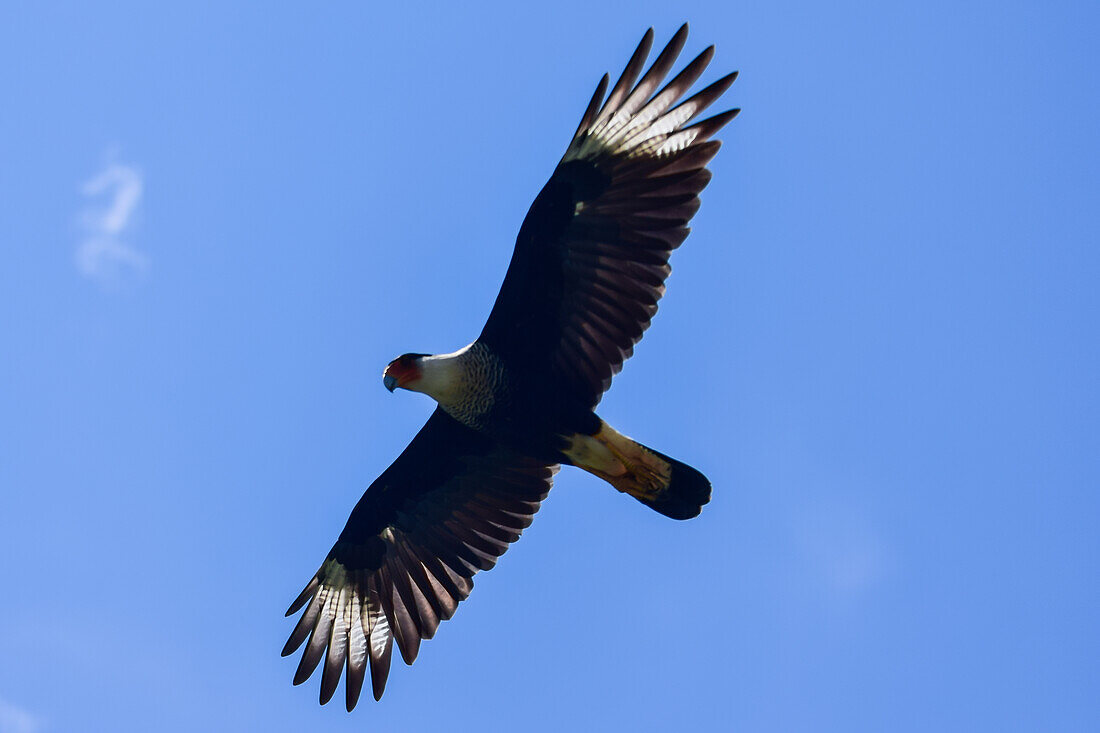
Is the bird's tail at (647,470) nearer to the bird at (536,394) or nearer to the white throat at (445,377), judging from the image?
the bird at (536,394)

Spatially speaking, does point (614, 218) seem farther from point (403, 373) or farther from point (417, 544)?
point (417, 544)

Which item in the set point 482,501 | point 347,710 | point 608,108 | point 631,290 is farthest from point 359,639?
point 608,108

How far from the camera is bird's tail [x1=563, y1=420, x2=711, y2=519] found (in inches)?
322

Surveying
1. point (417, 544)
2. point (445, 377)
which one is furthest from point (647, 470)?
point (417, 544)

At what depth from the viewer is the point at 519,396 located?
324 inches

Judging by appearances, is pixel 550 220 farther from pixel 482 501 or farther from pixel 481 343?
pixel 482 501

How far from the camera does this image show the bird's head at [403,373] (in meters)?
8.30

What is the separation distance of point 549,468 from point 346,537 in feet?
4.61

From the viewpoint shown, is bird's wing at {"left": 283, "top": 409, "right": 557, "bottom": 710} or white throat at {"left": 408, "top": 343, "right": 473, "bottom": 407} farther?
bird's wing at {"left": 283, "top": 409, "right": 557, "bottom": 710}

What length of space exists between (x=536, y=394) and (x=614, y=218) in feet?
3.66

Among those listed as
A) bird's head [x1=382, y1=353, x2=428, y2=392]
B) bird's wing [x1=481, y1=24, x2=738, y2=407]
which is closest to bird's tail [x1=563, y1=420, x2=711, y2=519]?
bird's wing [x1=481, y1=24, x2=738, y2=407]

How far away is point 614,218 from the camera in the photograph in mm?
7938

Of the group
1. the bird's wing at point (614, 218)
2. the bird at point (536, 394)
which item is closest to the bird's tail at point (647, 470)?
the bird at point (536, 394)

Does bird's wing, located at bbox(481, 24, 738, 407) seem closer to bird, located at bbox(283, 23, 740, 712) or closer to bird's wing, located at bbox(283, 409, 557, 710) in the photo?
bird, located at bbox(283, 23, 740, 712)
